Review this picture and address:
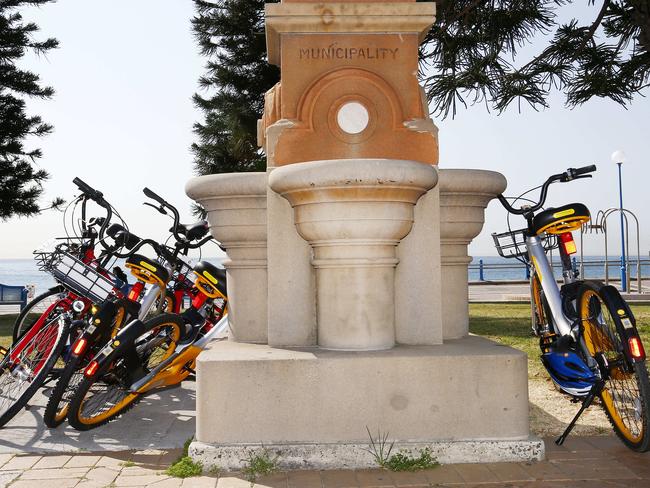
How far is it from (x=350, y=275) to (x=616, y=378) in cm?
151

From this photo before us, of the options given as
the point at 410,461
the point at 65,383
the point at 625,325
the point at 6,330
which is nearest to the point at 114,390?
the point at 65,383

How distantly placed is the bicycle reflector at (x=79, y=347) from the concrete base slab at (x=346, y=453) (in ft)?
3.59

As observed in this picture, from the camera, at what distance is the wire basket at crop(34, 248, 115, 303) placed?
4.68 m

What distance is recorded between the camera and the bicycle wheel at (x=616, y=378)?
318 cm

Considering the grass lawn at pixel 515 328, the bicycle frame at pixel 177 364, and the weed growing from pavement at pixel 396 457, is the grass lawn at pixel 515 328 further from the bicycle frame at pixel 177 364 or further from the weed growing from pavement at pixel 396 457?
the bicycle frame at pixel 177 364

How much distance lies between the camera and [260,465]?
3080mm

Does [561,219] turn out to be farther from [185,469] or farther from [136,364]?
[136,364]

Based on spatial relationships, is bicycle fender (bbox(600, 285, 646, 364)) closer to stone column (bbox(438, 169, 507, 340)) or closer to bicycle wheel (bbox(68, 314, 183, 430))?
stone column (bbox(438, 169, 507, 340))

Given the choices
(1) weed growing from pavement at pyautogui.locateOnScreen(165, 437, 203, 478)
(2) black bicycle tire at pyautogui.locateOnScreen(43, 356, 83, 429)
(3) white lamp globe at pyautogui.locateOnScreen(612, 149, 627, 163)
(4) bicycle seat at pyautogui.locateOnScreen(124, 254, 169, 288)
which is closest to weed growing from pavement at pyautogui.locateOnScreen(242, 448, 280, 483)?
(1) weed growing from pavement at pyautogui.locateOnScreen(165, 437, 203, 478)

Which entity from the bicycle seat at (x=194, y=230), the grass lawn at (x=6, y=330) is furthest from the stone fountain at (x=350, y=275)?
the grass lawn at (x=6, y=330)

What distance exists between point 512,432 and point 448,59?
6235 mm

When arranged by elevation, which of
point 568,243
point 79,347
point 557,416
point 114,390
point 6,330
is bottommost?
point 6,330

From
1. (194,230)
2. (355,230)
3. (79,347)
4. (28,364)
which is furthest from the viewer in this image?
(194,230)

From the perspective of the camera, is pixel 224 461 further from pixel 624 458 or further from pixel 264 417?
pixel 624 458
